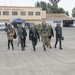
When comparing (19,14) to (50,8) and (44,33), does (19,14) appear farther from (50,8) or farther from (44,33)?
(44,33)

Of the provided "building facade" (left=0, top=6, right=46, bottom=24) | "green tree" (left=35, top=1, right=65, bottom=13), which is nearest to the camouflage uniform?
A: "building facade" (left=0, top=6, right=46, bottom=24)

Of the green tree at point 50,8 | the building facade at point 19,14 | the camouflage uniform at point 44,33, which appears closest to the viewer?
the camouflage uniform at point 44,33

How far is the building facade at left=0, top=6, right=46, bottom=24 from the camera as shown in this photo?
92500mm

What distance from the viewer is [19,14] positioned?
9388 cm

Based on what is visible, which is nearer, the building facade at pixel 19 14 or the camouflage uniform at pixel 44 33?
the camouflage uniform at pixel 44 33

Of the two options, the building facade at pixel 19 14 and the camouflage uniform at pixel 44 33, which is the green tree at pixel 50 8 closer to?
the building facade at pixel 19 14

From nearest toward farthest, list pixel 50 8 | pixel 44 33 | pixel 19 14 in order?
pixel 44 33
pixel 19 14
pixel 50 8

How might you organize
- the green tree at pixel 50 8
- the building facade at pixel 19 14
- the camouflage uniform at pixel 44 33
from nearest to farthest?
1. the camouflage uniform at pixel 44 33
2. the building facade at pixel 19 14
3. the green tree at pixel 50 8

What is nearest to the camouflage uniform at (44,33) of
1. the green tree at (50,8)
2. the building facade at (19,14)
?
the building facade at (19,14)

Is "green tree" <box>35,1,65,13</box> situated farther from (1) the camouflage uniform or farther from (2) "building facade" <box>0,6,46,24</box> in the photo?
(1) the camouflage uniform

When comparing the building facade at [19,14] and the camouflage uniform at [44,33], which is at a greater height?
the camouflage uniform at [44,33]

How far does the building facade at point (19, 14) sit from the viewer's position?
92500 mm

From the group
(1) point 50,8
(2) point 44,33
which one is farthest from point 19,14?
(2) point 44,33

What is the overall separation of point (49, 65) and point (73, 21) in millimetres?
99593
